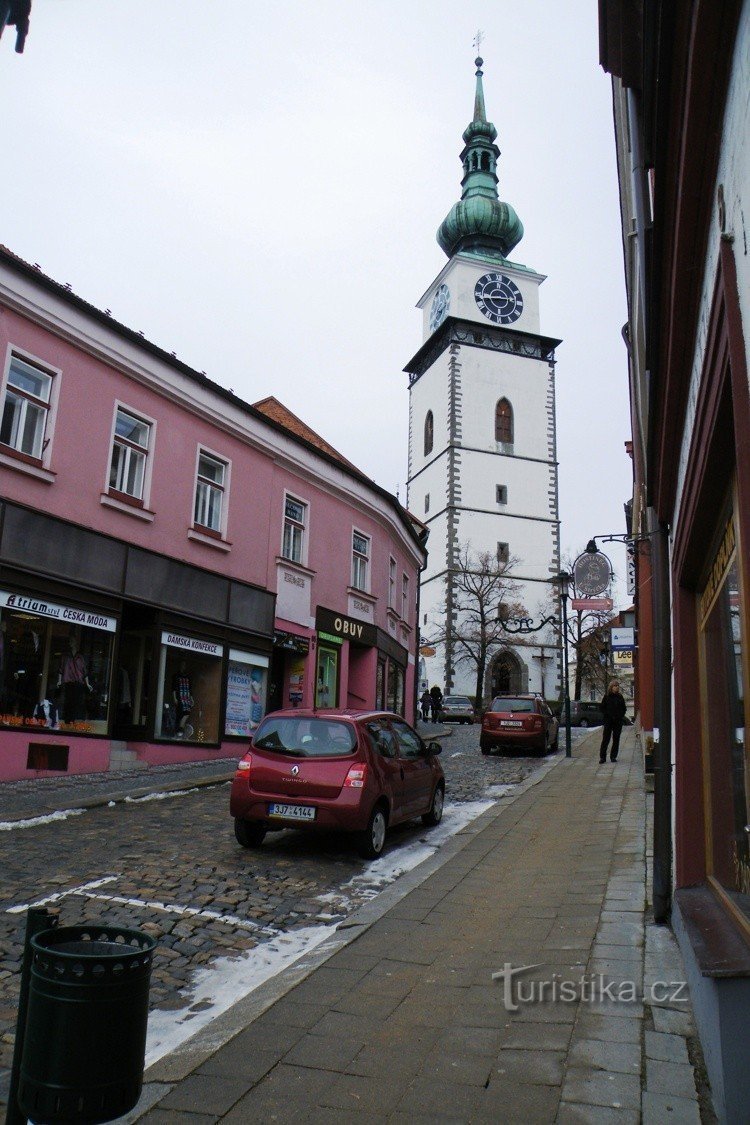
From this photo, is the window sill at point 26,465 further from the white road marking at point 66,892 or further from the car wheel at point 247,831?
the white road marking at point 66,892

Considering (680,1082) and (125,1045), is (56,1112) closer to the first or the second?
(125,1045)

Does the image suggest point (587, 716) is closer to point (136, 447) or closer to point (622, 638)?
point (622, 638)

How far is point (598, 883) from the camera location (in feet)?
26.5

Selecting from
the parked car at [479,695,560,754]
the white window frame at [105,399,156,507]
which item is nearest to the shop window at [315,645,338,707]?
the parked car at [479,695,560,754]

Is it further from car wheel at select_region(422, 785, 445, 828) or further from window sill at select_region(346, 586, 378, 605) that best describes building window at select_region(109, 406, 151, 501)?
window sill at select_region(346, 586, 378, 605)

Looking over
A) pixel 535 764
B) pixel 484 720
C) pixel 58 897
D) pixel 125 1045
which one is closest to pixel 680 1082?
pixel 125 1045

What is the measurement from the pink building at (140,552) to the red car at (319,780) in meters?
5.66

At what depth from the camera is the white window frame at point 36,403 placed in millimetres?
13906

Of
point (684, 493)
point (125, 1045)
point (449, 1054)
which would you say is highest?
point (684, 493)

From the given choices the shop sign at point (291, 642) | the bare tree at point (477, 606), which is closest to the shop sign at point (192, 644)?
the shop sign at point (291, 642)

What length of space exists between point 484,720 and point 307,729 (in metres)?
13.5

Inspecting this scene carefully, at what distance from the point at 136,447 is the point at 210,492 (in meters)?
2.33

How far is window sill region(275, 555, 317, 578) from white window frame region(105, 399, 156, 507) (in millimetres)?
4458

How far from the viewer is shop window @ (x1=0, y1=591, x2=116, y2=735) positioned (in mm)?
13656
